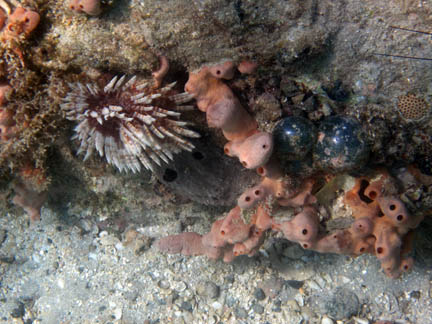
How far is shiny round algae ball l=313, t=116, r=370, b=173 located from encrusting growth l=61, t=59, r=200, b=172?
4.08 feet

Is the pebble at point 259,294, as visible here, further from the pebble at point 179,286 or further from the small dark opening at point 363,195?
the small dark opening at point 363,195

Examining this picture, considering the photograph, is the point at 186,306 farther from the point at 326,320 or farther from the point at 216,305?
the point at 326,320

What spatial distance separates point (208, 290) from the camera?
471 centimetres

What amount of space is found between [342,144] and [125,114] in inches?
77.0

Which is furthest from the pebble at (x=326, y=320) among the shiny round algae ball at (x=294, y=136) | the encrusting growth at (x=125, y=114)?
the encrusting growth at (x=125, y=114)

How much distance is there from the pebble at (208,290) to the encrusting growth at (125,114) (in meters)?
2.82

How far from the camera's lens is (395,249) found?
9.85 ft

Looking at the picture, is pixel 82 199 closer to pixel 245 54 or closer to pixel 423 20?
pixel 245 54

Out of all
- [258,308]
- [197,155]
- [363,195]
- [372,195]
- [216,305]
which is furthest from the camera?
[216,305]

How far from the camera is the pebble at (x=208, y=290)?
4700 mm

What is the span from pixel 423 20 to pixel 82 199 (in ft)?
16.5

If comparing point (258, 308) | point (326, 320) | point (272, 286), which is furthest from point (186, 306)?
point (326, 320)

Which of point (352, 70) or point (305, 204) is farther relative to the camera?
point (305, 204)

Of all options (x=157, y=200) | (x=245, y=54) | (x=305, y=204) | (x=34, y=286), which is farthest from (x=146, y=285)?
(x=245, y=54)
